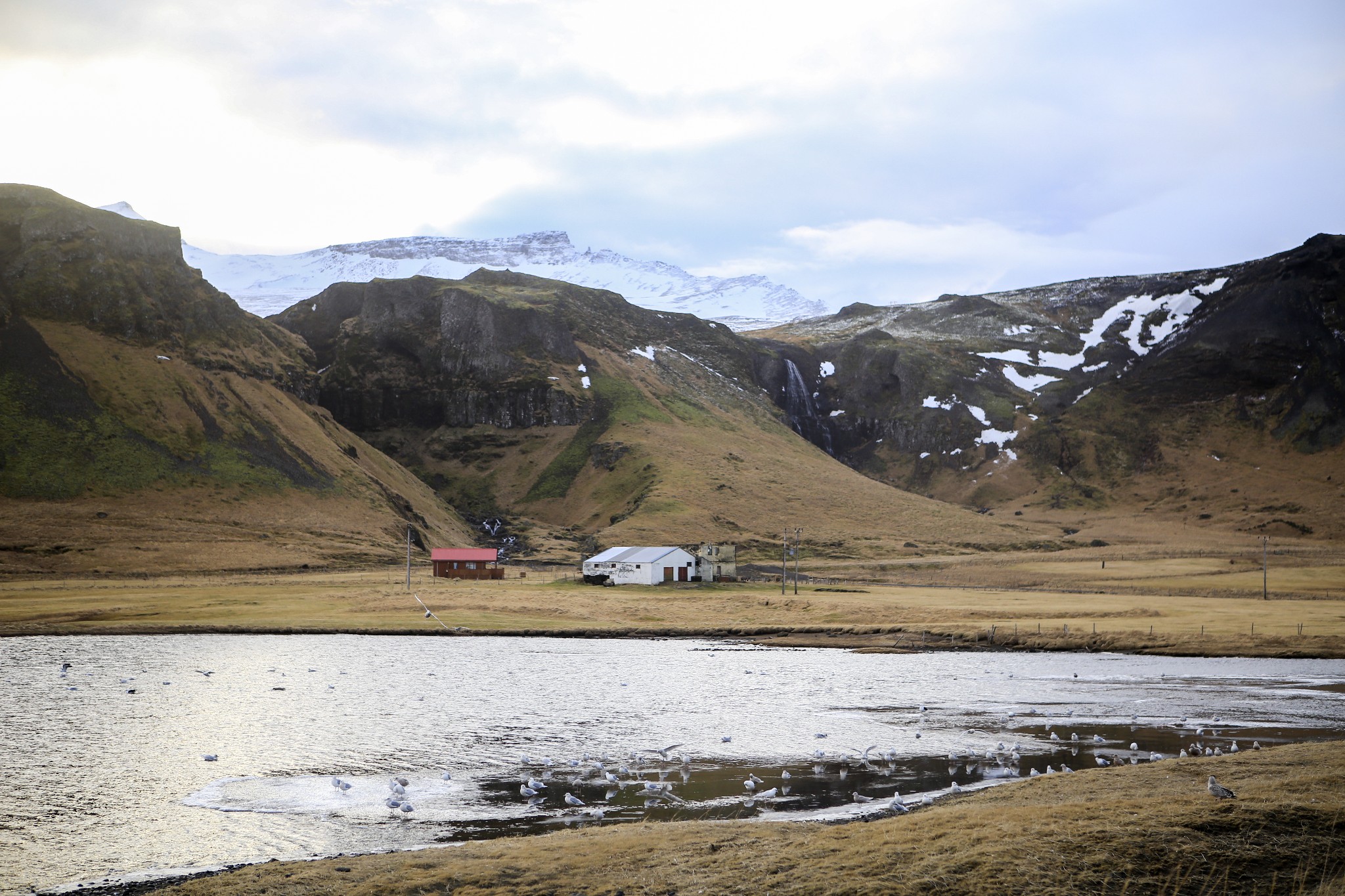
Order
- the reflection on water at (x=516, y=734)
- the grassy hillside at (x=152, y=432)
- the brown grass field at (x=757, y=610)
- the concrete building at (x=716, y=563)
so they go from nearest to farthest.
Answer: the reflection on water at (x=516, y=734)
the brown grass field at (x=757, y=610)
the concrete building at (x=716, y=563)
the grassy hillside at (x=152, y=432)

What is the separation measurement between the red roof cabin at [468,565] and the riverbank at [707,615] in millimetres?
8110

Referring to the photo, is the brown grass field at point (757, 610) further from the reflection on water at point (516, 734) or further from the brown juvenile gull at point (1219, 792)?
the brown juvenile gull at point (1219, 792)

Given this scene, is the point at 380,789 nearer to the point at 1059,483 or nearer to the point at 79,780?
the point at 79,780

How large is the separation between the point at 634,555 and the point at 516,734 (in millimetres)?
73404

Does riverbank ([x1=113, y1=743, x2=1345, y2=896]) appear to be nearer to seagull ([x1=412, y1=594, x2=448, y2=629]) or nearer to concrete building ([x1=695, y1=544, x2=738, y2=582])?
seagull ([x1=412, y1=594, x2=448, y2=629])

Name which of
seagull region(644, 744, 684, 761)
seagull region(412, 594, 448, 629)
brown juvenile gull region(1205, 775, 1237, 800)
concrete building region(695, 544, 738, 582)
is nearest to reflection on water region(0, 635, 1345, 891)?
seagull region(644, 744, 684, 761)

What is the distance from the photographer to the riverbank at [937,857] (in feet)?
49.5

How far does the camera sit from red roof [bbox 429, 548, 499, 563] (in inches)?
4267

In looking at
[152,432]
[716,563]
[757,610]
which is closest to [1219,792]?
[757,610]

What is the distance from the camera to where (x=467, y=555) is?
358ft

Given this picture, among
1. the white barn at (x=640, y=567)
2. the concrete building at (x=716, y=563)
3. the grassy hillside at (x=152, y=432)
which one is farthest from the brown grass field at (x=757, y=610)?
the grassy hillside at (x=152, y=432)

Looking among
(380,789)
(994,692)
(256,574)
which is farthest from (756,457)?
(380,789)

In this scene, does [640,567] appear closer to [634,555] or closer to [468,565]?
[634,555]

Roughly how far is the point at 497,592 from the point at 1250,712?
64.1 m
